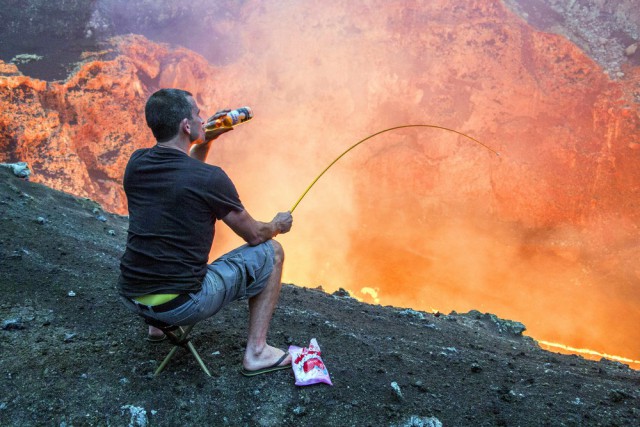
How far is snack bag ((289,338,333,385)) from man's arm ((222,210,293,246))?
0.76 m

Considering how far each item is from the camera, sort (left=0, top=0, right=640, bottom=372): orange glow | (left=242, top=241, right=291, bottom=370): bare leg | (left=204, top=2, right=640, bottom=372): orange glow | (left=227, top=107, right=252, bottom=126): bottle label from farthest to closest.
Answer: (left=204, top=2, right=640, bottom=372): orange glow < (left=0, top=0, right=640, bottom=372): orange glow < (left=227, top=107, right=252, bottom=126): bottle label < (left=242, top=241, right=291, bottom=370): bare leg

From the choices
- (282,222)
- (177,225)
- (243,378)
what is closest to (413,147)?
(282,222)

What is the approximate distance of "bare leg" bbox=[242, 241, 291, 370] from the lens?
2.56 metres

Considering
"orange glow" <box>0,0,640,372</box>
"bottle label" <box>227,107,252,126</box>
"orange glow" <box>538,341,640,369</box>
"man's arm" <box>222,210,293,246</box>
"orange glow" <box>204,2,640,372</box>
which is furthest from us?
"orange glow" <box>204,2,640,372</box>

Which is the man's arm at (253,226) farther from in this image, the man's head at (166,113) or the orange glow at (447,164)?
the orange glow at (447,164)

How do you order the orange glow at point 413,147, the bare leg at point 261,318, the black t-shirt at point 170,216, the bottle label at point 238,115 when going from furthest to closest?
the orange glow at point 413,147 → the bottle label at point 238,115 → the bare leg at point 261,318 → the black t-shirt at point 170,216

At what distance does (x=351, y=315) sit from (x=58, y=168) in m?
8.15

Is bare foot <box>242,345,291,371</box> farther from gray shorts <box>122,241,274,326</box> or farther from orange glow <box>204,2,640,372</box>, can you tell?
orange glow <box>204,2,640,372</box>

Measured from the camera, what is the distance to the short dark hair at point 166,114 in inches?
92.6

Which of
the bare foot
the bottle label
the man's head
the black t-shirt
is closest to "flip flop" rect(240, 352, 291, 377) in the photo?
the bare foot

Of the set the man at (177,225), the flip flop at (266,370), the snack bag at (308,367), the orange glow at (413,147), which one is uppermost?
the orange glow at (413,147)

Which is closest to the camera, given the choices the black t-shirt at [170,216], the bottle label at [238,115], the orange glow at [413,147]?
the black t-shirt at [170,216]

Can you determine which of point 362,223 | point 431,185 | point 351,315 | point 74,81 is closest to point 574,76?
point 431,185

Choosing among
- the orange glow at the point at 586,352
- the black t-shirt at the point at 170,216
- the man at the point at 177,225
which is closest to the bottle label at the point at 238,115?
the man at the point at 177,225
